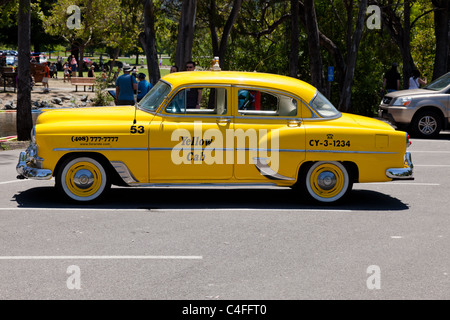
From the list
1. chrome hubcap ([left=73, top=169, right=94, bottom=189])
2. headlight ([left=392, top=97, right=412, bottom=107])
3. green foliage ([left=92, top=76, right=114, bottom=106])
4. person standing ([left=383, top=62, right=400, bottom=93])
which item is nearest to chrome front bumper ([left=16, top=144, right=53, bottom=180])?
chrome hubcap ([left=73, top=169, right=94, bottom=189])

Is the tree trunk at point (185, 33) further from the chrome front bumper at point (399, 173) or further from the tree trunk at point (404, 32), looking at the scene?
the chrome front bumper at point (399, 173)

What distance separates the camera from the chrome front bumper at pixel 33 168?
356 inches

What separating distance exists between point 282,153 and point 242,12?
80.4ft

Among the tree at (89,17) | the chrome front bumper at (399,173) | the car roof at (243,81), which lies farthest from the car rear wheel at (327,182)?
the tree at (89,17)

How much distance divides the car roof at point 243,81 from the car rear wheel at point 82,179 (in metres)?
1.49

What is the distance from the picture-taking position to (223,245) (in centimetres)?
744

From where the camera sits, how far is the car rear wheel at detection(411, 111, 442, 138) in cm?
1823

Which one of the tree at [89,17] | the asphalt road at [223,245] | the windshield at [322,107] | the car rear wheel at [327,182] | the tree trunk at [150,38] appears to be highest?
the tree at [89,17]

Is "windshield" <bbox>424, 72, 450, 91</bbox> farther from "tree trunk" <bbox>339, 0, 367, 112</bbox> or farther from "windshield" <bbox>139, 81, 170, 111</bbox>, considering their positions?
"windshield" <bbox>139, 81, 170, 111</bbox>

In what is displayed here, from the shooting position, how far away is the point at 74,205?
920cm

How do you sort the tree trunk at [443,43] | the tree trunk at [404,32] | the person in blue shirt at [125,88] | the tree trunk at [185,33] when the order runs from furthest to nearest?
the tree trunk at [404,32], the tree trunk at [443,43], the tree trunk at [185,33], the person in blue shirt at [125,88]

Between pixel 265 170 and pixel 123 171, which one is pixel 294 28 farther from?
pixel 123 171
